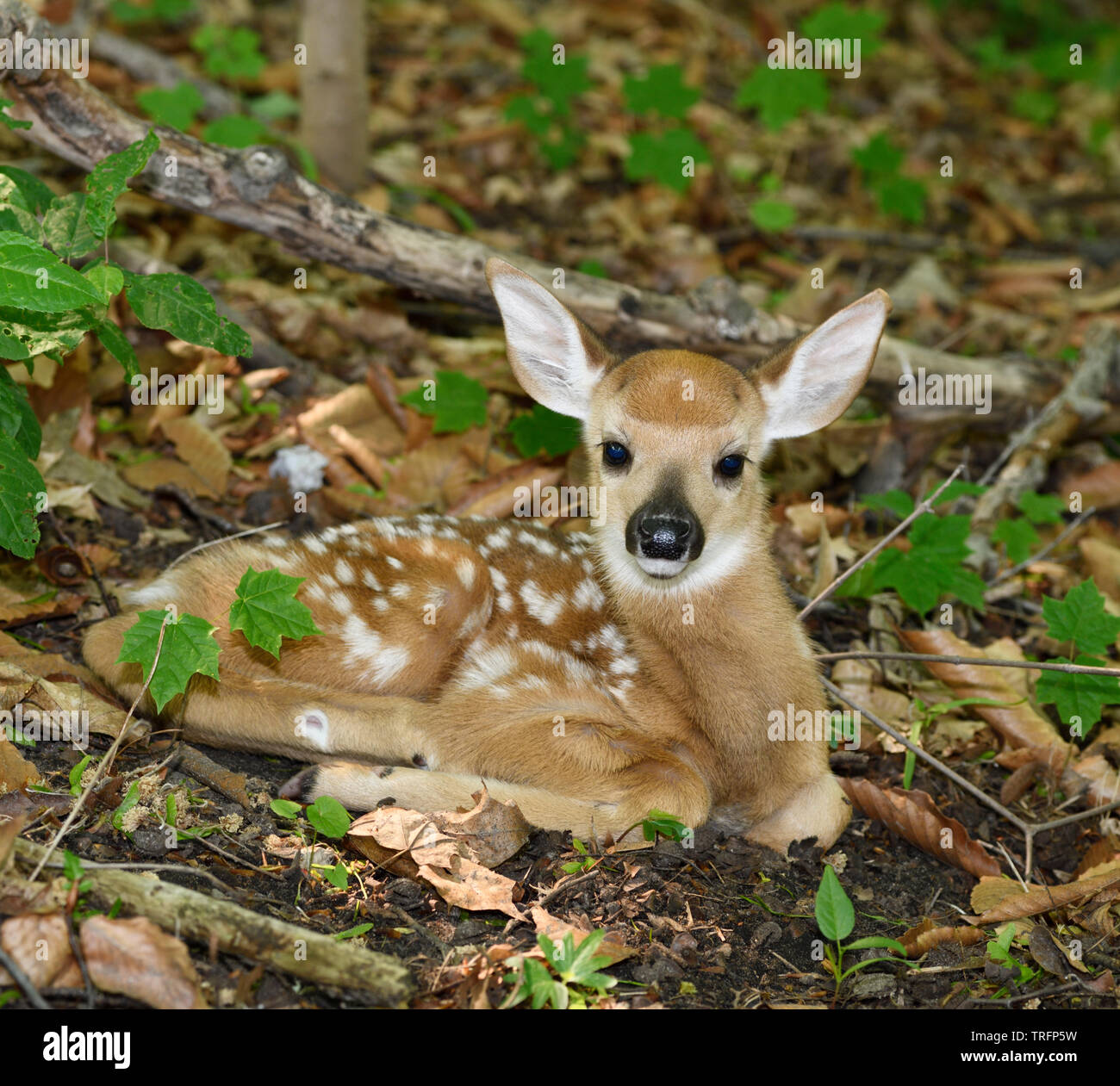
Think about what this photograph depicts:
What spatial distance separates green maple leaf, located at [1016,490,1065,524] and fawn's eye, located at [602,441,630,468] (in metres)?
2.02

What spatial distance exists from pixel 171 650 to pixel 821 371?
2.11 m

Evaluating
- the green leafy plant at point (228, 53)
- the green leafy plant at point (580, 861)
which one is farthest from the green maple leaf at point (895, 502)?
the green leafy plant at point (228, 53)

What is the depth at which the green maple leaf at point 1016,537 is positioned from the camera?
473 centimetres

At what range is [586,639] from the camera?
3.94m

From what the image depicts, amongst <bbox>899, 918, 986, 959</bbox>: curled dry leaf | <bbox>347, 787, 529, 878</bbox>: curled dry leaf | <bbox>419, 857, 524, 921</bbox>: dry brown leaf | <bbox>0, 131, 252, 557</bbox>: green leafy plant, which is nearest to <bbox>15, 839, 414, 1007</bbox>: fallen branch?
<bbox>419, 857, 524, 921</bbox>: dry brown leaf

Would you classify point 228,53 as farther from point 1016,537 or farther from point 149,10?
point 1016,537

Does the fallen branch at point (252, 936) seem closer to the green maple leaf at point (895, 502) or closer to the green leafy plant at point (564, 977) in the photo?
the green leafy plant at point (564, 977)

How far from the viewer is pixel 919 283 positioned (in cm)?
682

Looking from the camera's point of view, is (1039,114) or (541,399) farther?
(1039,114)

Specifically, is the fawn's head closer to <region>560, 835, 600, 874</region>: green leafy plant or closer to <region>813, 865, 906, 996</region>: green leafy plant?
<region>560, 835, 600, 874</region>: green leafy plant

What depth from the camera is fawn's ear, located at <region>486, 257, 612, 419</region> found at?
386 cm

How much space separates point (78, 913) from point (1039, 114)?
930cm

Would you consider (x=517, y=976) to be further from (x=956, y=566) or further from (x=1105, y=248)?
(x=1105, y=248)
